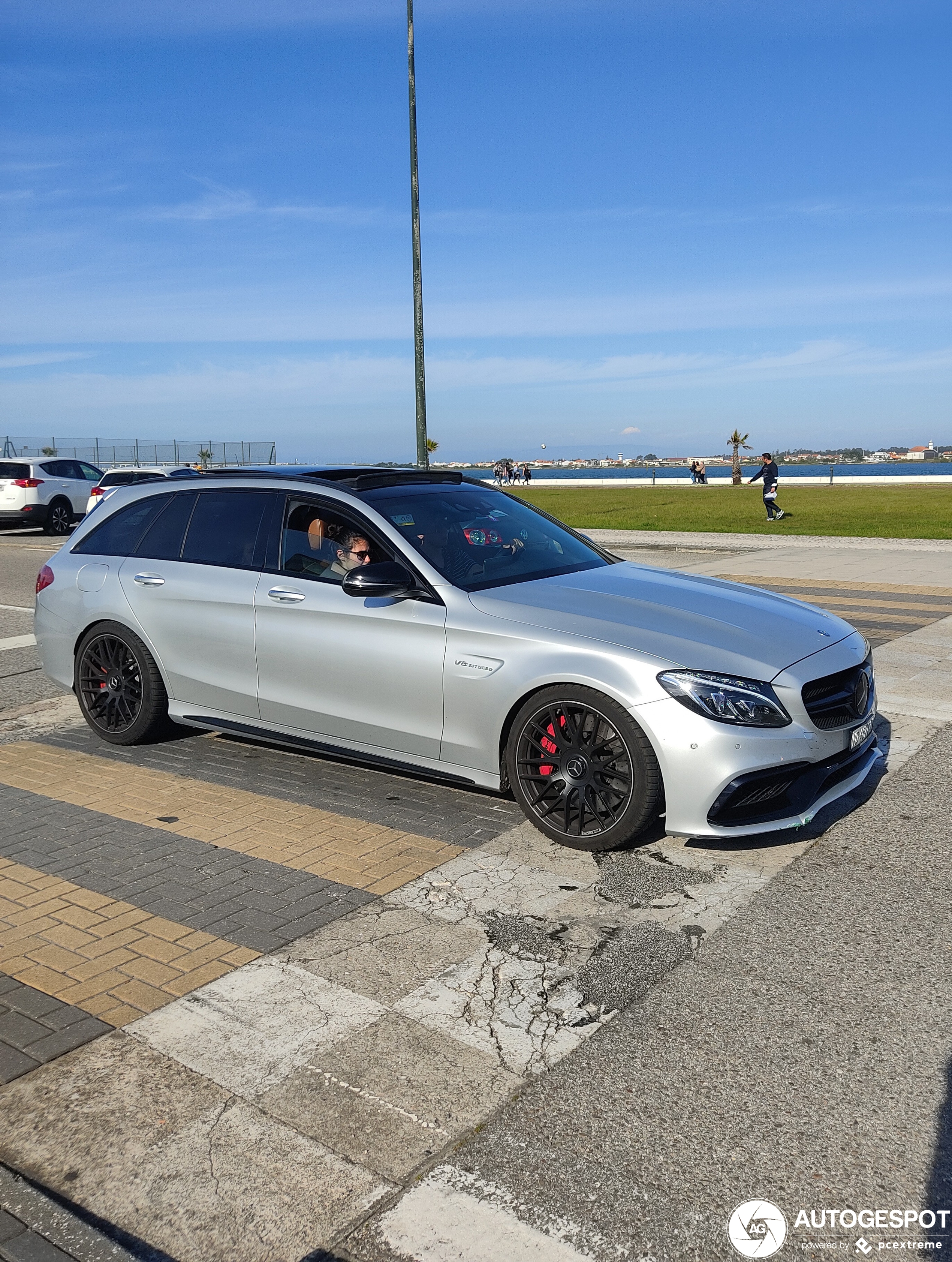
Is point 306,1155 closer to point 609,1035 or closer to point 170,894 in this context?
point 609,1035

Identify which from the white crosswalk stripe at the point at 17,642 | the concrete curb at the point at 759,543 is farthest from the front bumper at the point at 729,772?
the concrete curb at the point at 759,543

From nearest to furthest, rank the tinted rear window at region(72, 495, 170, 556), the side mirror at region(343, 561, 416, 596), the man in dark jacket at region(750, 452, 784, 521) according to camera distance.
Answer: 1. the side mirror at region(343, 561, 416, 596)
2. the tinted rear window at region(72, 495, 170, 556)
3. the man in dark jacket at region(750, 452, 784, 521)

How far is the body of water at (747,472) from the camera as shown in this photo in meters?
70.9

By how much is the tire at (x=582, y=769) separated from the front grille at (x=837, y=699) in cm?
75

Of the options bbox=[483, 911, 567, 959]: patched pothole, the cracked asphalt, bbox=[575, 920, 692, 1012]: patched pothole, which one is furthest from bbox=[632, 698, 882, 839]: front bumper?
bbox=[483, 911, 567, 959]: patched pothole

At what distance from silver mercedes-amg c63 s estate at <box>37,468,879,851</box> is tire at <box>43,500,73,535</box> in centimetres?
1853

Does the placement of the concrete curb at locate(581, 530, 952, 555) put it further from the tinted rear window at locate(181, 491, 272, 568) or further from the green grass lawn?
the tinted rear window at locate(181, 491, 272, 568)

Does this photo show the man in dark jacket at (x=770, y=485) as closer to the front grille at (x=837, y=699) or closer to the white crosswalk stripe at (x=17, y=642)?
the white crosswalk stripe at (x=17, y=642)

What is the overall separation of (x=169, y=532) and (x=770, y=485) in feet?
70.1

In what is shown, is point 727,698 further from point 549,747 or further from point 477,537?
point 477,537

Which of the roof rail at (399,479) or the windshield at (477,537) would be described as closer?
the windshield at (477,537)

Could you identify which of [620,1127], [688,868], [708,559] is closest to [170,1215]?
[620,1127]

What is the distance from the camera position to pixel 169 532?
6.45 meters

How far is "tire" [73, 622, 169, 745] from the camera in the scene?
634 centimetres
